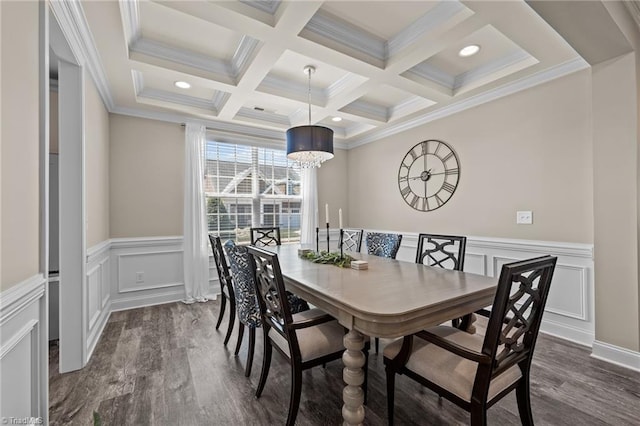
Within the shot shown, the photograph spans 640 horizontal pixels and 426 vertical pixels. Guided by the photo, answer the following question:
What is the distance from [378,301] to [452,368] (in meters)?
0.46

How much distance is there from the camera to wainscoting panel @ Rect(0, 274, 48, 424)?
1021 mm

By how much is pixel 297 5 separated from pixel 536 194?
2825 millimetres

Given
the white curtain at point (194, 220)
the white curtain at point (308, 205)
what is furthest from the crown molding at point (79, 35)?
the white curtain at point (308, 205)

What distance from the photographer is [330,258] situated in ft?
8.11

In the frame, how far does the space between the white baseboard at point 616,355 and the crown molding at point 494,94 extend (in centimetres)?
240

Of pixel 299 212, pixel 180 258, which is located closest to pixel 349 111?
pixel 299 212

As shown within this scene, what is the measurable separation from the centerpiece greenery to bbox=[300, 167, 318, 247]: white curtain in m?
2.23

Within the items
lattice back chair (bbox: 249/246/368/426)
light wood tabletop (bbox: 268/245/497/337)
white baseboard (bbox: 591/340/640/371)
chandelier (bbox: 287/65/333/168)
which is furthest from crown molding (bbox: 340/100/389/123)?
white baseboard (bbox: 591/340/640/371)

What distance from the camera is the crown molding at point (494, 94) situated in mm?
2643

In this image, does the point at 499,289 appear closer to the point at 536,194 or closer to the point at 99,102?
the point at 536,194

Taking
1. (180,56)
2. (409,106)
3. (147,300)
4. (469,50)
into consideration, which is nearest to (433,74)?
(469,50)

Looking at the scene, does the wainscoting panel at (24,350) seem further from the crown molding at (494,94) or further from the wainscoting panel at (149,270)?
the crown molding at (494,94)

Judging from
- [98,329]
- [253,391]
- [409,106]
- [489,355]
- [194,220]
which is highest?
[409,106]

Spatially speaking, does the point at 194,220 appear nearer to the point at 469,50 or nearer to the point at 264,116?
the point at 264,116
